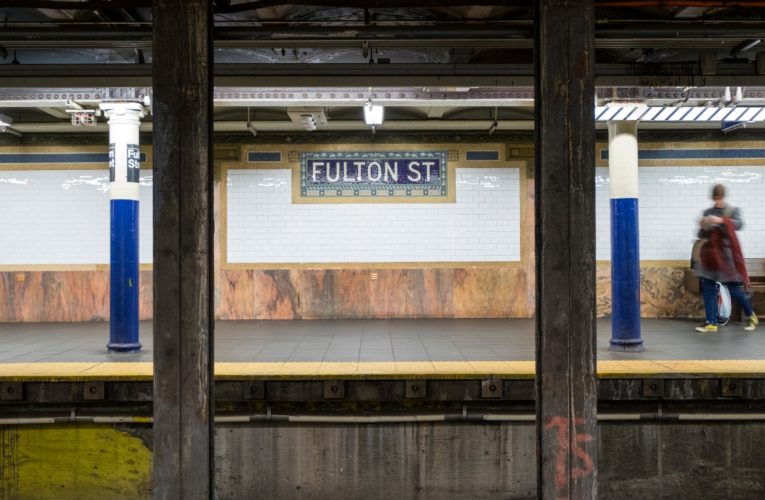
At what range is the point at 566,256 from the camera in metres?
3.01

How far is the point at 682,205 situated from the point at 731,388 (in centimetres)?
552

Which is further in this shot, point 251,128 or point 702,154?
point 702,154

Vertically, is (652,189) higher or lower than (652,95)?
lower

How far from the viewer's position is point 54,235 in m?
9.70

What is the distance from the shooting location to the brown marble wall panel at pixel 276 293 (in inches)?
383

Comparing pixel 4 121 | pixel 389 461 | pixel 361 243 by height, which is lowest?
pixel 389 461

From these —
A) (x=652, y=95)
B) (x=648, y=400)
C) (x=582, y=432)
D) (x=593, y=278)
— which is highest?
(x=652, y=95)

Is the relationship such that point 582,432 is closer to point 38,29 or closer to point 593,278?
point 593,278

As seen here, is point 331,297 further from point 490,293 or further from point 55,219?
point 55,219

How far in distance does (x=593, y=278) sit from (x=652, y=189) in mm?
7890

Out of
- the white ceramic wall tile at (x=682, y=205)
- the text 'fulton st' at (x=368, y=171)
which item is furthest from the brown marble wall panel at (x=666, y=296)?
the text 'fulton st' at (x=368, y=171)

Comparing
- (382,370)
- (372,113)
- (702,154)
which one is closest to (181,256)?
(382,370)

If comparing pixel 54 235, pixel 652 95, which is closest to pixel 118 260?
pixel 54 235

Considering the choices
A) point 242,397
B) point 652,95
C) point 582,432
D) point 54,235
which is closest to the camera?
point 582,432
